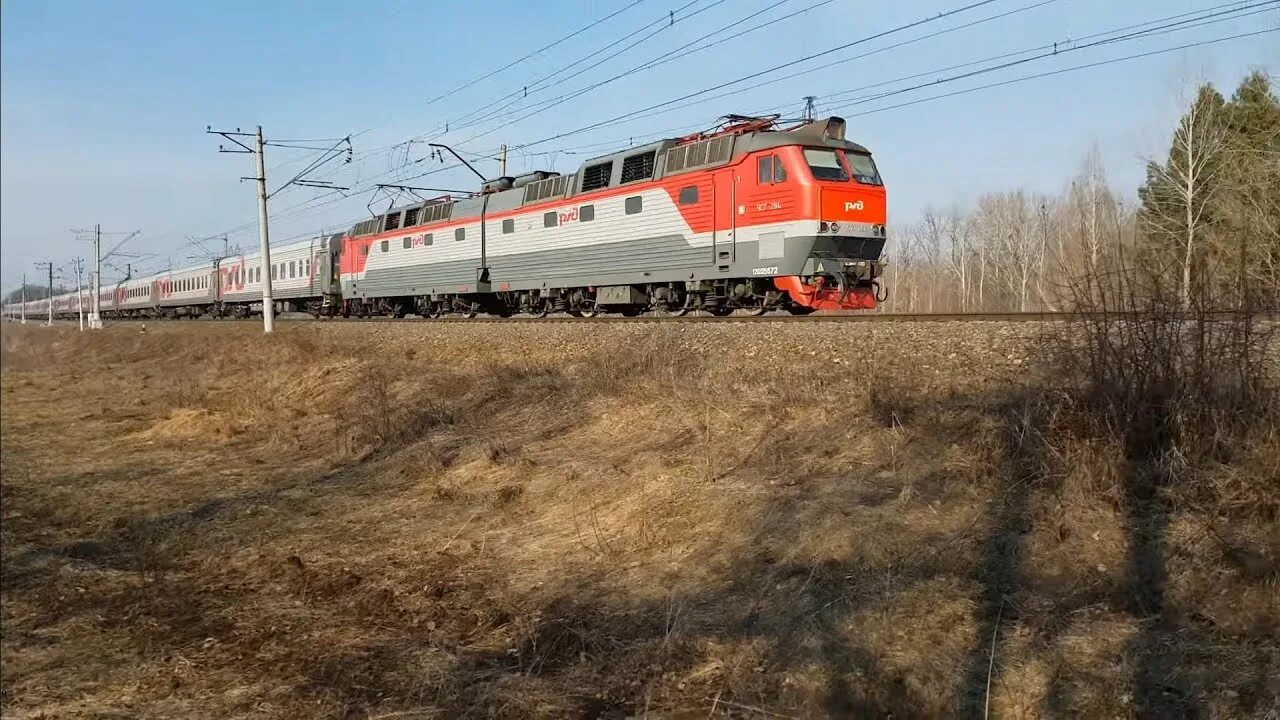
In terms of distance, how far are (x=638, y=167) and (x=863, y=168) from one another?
4573 millimetres

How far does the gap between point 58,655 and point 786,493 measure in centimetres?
521

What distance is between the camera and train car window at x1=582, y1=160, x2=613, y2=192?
17.5m

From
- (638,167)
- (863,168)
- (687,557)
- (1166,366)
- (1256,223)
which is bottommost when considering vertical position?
(687,557)

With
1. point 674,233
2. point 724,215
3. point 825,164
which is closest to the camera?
point 825,164

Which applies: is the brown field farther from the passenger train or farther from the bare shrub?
the passenger train

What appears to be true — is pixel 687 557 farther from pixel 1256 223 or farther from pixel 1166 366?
pixel 1256 223

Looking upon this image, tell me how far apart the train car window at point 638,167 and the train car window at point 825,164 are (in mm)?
3473

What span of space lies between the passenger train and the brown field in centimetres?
370

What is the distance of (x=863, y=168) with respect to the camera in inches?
592

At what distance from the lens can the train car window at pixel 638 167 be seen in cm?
1650

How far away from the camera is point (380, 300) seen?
28.8m

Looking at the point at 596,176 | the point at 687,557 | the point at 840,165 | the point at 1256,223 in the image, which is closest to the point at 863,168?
the point at 840,165

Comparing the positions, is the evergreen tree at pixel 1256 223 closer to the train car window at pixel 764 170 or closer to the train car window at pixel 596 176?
the train car window at pixel 764 170

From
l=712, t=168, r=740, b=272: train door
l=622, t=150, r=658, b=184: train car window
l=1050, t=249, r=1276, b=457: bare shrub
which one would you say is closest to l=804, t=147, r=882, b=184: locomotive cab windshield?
l=712, t=168, r=740, b=272: train door
